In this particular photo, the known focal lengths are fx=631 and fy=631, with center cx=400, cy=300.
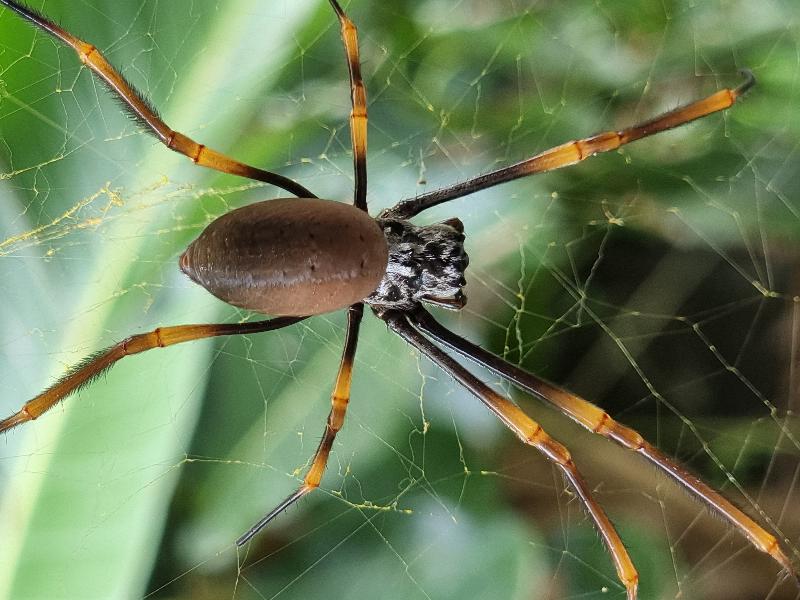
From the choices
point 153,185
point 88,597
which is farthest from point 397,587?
point 153,185

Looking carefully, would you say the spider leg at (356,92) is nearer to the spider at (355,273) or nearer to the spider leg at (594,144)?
the spider at (355,273)

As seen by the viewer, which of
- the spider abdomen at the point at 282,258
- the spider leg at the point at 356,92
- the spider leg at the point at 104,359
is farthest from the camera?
the spider leg at the point at 356,92

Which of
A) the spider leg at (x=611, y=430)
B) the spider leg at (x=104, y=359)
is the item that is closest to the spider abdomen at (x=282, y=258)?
the spider leg at (x=104, y=359)

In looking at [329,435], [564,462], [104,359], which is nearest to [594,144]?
[564,462]

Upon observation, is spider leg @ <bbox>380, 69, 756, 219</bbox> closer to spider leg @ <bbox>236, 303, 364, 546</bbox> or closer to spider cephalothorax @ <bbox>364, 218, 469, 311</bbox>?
spider cephalothorax @ <bbox>364, 218, 469, 311</bbox>

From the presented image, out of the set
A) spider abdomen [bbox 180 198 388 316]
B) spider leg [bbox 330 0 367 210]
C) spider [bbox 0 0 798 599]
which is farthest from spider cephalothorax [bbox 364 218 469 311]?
spider abdomen [bbox 180 198 388 316]

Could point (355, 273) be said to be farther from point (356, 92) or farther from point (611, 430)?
point (611, 430)
